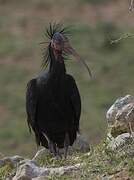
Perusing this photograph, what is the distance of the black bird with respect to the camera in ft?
32.7

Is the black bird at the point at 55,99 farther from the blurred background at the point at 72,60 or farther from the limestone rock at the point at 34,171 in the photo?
the blurred background at the point at 72,60

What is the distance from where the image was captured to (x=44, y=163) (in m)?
9.03

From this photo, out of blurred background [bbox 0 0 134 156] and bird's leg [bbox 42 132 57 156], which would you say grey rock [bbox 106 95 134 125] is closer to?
bird's leg [bbox 42 132 57 156]

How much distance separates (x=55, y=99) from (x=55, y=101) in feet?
0.08

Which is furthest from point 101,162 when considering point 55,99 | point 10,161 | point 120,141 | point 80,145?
point 55,99

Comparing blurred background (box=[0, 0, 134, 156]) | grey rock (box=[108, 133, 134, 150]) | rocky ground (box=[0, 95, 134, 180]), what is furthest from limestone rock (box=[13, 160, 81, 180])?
blurred background (box=[0, 0, 134, 156])

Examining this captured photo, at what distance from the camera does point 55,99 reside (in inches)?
392

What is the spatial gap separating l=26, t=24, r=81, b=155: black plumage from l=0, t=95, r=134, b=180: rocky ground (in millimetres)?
613

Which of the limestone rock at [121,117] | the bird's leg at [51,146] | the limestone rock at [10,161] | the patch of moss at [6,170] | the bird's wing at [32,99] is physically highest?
the bird's wing at [32,99]

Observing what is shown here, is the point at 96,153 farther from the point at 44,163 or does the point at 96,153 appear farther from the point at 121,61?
the point at 121,61

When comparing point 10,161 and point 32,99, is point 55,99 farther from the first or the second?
point 10,161

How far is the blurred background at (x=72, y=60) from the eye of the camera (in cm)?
1942

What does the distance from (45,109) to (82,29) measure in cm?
1670

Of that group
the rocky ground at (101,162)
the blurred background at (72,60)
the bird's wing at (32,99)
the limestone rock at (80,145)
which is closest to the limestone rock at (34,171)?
the rocky ground at (101,162)
